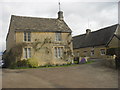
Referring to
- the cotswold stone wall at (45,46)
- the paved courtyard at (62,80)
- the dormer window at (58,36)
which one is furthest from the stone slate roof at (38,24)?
the paved courtyard at (62,80)

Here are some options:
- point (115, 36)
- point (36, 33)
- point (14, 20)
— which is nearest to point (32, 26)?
point (36, 33)

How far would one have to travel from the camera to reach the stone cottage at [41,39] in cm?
2280

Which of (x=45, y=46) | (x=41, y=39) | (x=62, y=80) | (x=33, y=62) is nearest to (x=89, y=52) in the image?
(x=45, y=46)

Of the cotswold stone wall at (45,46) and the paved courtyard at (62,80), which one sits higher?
the cotswold stone wall at (45,46)

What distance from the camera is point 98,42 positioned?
111ft

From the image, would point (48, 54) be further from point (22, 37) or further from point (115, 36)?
point (115, 36)

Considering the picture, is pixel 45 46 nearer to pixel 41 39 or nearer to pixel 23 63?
pixel 41 39

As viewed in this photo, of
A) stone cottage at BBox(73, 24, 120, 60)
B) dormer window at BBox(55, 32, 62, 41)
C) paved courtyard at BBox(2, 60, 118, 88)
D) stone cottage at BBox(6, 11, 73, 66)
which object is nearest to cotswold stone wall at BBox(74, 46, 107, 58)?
stone cottage at BBox(73, 24, 120, 60)

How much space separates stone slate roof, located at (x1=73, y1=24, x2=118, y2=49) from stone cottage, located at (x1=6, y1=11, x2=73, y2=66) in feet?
34.1

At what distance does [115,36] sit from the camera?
2897 centimetres

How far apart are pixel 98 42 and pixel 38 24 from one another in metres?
15.9

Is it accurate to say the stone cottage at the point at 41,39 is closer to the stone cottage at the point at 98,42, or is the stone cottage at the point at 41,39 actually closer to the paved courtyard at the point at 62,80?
the stone cottage at the point at 98,42

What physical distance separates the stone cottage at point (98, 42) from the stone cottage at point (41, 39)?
4536 mm

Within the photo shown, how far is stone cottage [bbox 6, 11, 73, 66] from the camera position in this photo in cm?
2280
